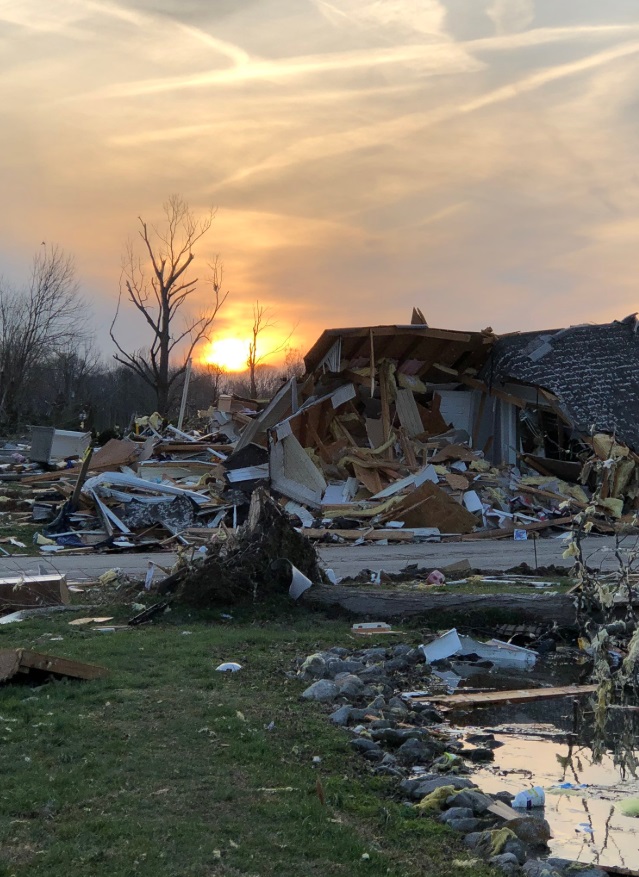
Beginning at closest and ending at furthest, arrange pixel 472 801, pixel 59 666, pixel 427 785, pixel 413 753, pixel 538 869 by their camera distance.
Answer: pixel 538 869 → pixel 472 801 → pixel 427 785 → pixel 413 753 → pixel 59 666

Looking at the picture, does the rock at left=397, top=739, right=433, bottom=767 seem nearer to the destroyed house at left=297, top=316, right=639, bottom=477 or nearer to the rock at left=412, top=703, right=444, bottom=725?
the rock at left=412, top=703, right=444, bottom=725

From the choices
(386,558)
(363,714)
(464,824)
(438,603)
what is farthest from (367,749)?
(386,558)

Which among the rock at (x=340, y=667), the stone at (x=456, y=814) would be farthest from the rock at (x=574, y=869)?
the rock at (x=340, y=667)

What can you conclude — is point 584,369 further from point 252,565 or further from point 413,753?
point 413,753

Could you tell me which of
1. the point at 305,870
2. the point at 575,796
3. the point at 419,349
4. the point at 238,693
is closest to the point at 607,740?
the point at 575,796

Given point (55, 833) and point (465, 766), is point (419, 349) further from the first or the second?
point (55, 833)

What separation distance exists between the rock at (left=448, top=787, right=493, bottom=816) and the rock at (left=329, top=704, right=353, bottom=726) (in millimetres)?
1474

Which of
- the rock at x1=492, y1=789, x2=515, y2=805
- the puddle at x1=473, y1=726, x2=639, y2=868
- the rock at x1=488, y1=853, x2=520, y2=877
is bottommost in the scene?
the puddle at x1=473, y1=726, x2=639, y2=868

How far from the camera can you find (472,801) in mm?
4570

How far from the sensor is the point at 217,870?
372 centimetres

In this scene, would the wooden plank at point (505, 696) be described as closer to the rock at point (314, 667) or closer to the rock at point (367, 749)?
the rock at point (314, 667)

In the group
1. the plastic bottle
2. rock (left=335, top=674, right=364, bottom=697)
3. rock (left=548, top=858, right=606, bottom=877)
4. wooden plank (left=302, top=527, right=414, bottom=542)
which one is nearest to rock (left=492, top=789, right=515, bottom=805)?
the plastic bottle

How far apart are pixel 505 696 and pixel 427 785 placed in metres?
2.39

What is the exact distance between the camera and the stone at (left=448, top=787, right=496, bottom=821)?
177 inches
